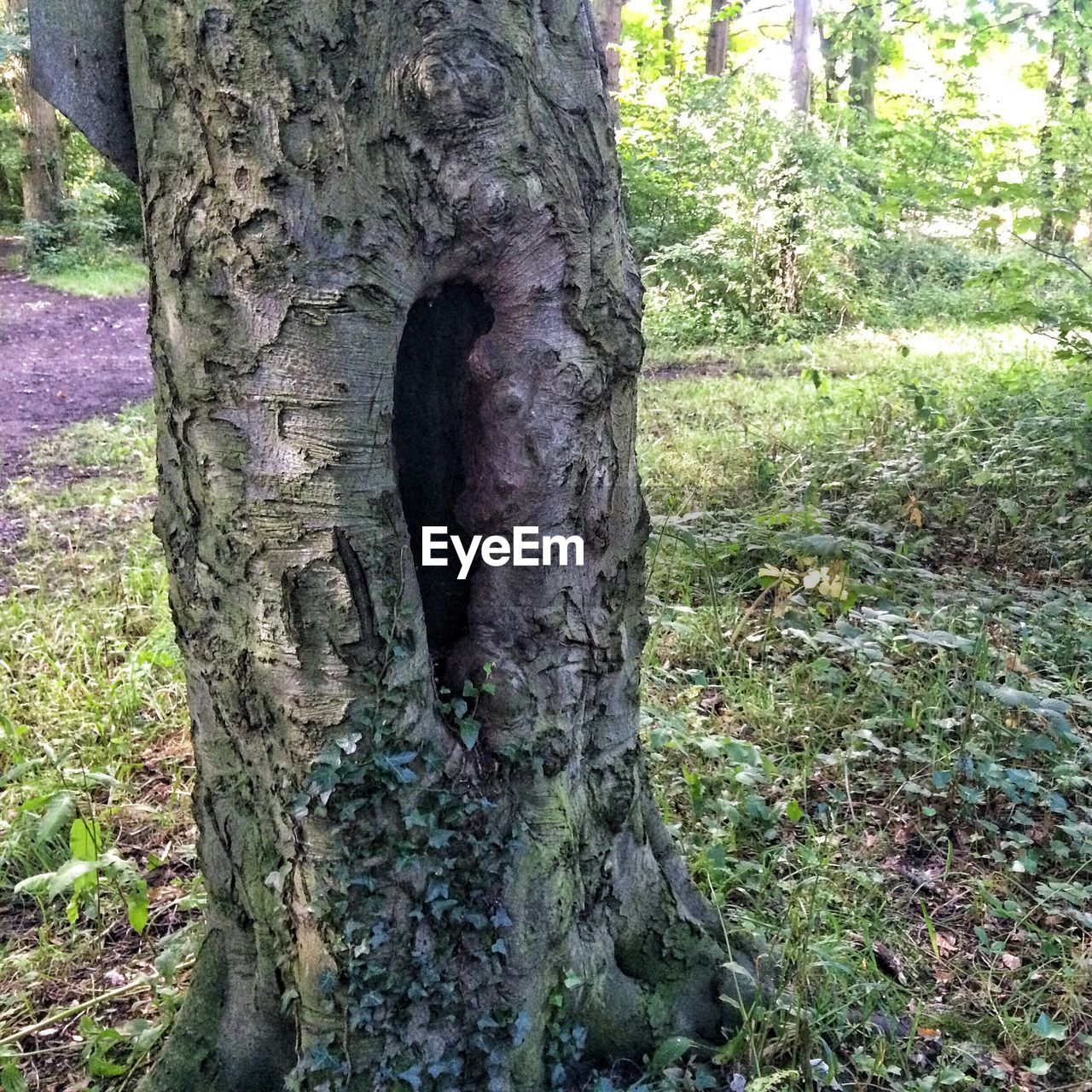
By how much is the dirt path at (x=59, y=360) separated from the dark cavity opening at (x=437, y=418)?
4885 millimetres

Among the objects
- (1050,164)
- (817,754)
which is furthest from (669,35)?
(817,754)

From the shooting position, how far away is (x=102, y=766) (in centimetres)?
276

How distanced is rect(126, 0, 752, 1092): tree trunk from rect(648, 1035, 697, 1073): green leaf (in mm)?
84

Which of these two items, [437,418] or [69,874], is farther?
[69,874]

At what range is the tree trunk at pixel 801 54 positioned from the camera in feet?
46.3

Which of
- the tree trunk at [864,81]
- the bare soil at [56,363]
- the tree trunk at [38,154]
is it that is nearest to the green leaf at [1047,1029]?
the bare soil at [56,363]

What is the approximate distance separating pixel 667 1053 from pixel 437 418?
4.29 ft

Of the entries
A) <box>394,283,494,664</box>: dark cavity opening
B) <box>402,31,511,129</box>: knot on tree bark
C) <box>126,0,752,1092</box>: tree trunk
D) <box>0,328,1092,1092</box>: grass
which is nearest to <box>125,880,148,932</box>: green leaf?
<box>0,328,1092,1092</box>: grass

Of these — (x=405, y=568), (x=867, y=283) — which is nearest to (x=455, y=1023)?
(x=405, y=568)

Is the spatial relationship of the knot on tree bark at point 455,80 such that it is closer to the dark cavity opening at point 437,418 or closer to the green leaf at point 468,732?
the dark cavity opening at point 437,418

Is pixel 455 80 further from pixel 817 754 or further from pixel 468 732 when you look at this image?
pixel 817 754

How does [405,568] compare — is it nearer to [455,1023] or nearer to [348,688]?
[348,688]

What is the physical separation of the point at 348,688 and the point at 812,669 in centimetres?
211

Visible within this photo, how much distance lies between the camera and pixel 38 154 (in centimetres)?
1391
